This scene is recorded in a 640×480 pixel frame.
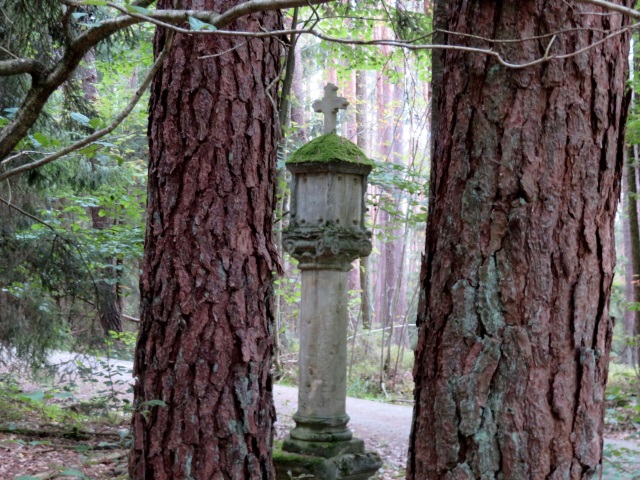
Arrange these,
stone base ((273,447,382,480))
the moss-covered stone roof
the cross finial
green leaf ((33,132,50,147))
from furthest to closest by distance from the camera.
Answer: the cross finial → the moss-covered stone roof → stone base ((273,447,382,480)) → green leaf ((33,132,50,147))

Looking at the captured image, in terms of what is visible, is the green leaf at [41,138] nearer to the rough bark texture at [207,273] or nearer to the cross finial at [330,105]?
the rough bark texture at [207,273]

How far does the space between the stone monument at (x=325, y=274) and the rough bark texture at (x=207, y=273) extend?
2.48 metres

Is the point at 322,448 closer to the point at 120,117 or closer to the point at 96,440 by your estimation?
the point at 96,440

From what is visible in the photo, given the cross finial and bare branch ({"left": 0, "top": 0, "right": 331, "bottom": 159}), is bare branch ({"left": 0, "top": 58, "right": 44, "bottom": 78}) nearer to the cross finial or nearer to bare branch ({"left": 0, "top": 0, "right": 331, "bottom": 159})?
bare branch ({"left": 0, "top": 0, "right": 331, "bottom": 159})

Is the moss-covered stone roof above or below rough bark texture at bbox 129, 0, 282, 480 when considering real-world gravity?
above

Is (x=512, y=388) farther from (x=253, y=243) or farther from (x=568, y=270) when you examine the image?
(x=253, y=243)

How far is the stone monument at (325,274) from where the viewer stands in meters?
6.10

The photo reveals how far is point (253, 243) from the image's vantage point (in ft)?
11.9

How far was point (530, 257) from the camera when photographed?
1.78 meters

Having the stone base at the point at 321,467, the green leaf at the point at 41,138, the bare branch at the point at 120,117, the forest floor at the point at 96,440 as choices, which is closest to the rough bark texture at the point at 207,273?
the forest floor at the point at 96,440

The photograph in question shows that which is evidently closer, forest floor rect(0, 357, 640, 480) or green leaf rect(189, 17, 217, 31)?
green leaf rect(189, 17, 217, 31)

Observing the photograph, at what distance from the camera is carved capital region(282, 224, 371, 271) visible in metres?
6.14

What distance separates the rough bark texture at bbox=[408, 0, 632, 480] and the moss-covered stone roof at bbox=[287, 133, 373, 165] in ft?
14.3

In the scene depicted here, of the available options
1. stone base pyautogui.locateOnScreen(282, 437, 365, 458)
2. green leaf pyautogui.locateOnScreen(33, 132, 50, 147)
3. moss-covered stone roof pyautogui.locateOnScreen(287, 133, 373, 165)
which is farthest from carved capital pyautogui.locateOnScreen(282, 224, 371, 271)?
green leaf pyautogui.locateOnScreen(33, 132, 50, 147)
